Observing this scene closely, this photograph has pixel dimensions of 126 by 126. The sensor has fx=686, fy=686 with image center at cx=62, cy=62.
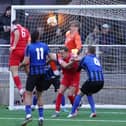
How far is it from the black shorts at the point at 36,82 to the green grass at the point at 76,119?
0.87 meters

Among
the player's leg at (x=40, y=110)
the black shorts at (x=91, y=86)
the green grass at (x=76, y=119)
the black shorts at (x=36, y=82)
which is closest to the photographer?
the player's leg at (x=40, y=110)

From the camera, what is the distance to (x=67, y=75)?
16.2 metres

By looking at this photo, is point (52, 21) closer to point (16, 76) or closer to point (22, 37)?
point (22, 37)

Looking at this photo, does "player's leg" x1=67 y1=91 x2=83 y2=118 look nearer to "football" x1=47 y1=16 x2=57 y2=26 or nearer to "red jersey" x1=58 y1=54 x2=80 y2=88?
"red jersey" x1=58 y1=54 x2=80 y2=88

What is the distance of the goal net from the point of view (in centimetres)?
1819

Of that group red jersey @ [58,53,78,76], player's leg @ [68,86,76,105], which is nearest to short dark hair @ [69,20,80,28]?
red jersey @ [58,53,78,76]

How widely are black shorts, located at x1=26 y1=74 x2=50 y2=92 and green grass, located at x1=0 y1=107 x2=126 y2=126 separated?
873 millimetres

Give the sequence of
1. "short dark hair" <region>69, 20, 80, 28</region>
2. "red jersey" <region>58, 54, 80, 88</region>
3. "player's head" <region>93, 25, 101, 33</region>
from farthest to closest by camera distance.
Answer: "player's head" <region>93, 25, 101, 33</region> < "short dark hair" <region>69, 20, 80, 28</region> < "red jersey" <region>58, 54, 80, 88</region>

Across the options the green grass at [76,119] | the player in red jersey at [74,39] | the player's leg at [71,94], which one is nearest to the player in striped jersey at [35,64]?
the green grass at [76,119]

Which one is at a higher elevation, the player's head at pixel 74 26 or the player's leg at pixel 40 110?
the player's head at pixel 74 26

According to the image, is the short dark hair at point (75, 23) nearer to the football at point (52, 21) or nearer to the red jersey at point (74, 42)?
the red jersey at point (74, 42)

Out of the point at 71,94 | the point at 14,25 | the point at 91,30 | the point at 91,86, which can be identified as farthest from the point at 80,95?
the point at 91,30

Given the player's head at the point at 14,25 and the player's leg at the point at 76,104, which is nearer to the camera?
the player's leg at the point at 76,104

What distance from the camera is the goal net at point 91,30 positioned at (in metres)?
18.2
